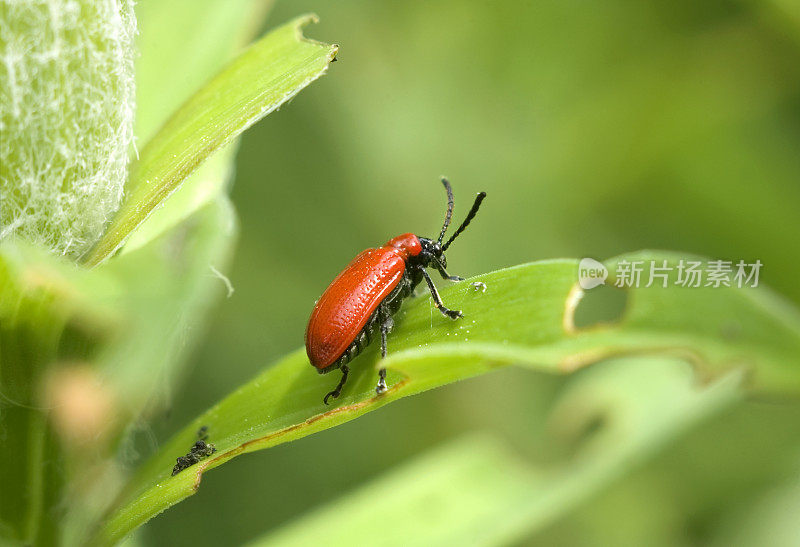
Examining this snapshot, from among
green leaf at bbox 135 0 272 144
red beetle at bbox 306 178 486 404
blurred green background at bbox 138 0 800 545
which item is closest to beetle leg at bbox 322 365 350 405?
red beetle at bbox 306 178 486 404

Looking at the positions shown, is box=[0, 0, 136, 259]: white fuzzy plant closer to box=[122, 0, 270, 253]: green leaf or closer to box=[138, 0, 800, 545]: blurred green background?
box=[122, 0, 270, 253]: green leaf

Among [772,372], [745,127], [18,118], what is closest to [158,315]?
[18,118]

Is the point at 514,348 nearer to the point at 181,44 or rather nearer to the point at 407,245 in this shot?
the point at 407,245

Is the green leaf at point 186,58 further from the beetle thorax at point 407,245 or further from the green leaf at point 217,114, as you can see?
the beetle thorax at point 407,245

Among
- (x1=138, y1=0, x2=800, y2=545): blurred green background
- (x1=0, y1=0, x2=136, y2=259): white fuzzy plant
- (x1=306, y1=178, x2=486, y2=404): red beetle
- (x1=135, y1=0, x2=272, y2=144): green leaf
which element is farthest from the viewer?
(x1=138, y1=0, x2=800, y2=545): blurred green background

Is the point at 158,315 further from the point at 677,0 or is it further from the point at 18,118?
the point at 677,0

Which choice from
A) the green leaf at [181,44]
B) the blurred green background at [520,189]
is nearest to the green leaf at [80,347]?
the green leaf at [181,44]

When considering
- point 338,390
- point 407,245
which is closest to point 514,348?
point 338,390
